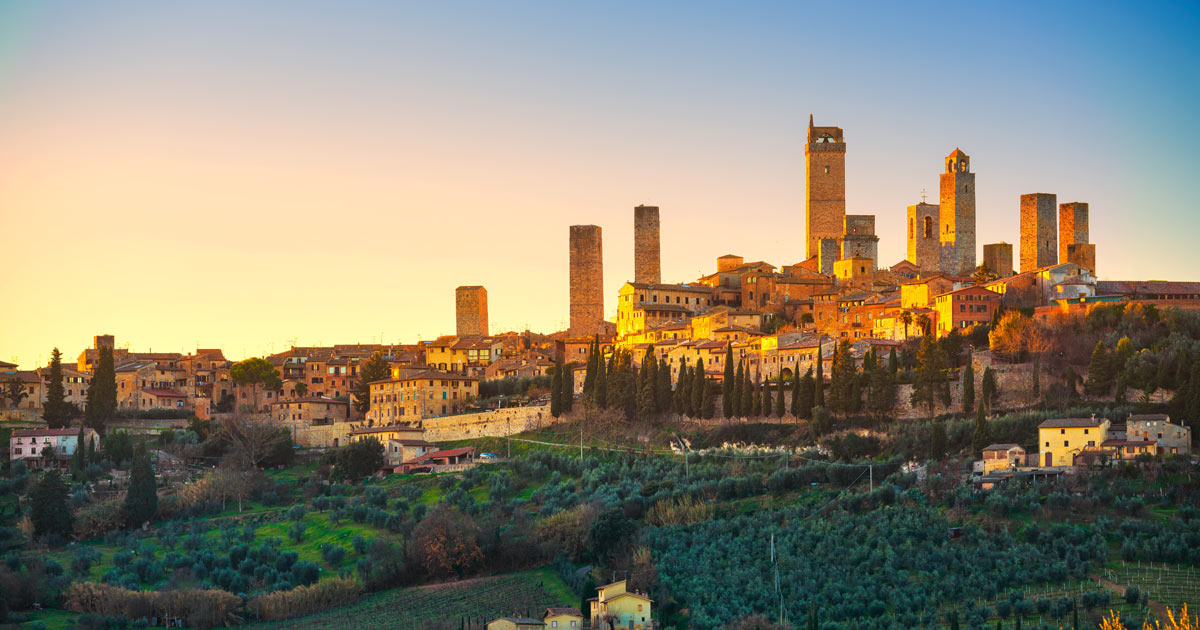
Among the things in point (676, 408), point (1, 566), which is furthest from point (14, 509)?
point (676, 408)

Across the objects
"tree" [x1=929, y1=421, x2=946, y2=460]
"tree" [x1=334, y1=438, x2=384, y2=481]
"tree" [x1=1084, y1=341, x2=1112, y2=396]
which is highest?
"tree" [x1=1084, y1=341, x2=1112, y2=396]

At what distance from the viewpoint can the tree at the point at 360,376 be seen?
193 feet

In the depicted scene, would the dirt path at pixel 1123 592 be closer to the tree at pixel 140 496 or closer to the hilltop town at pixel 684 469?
the hilltop town at pixel 684 469

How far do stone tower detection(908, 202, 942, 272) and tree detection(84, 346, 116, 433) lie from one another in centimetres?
3242

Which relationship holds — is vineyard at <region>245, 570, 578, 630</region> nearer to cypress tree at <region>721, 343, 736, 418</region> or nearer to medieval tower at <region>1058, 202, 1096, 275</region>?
cypress tree at <region>721, 343, 736, 418</region>

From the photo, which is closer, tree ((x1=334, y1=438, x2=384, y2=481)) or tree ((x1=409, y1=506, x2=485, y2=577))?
tree ((x1=409, y1=506, x2=485, y2=577))

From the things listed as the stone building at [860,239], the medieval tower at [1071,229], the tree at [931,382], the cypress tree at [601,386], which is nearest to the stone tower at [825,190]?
the stone building at [860,239]

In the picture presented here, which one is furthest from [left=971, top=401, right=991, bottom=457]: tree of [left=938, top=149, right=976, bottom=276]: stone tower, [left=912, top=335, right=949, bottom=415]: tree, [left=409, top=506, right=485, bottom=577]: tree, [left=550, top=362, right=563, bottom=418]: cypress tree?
[left=938, top=149, right=976, bottom=276]: stone tower

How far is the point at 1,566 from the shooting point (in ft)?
141

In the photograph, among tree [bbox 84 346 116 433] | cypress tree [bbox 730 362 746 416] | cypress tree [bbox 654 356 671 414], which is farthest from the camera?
tree [bbox 84 346 116 433]

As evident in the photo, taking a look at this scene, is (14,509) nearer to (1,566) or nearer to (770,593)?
(1,566)

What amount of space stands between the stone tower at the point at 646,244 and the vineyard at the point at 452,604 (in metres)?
27.9

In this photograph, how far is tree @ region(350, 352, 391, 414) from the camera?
58.8 m

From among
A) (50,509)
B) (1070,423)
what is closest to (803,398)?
(1070,423)
